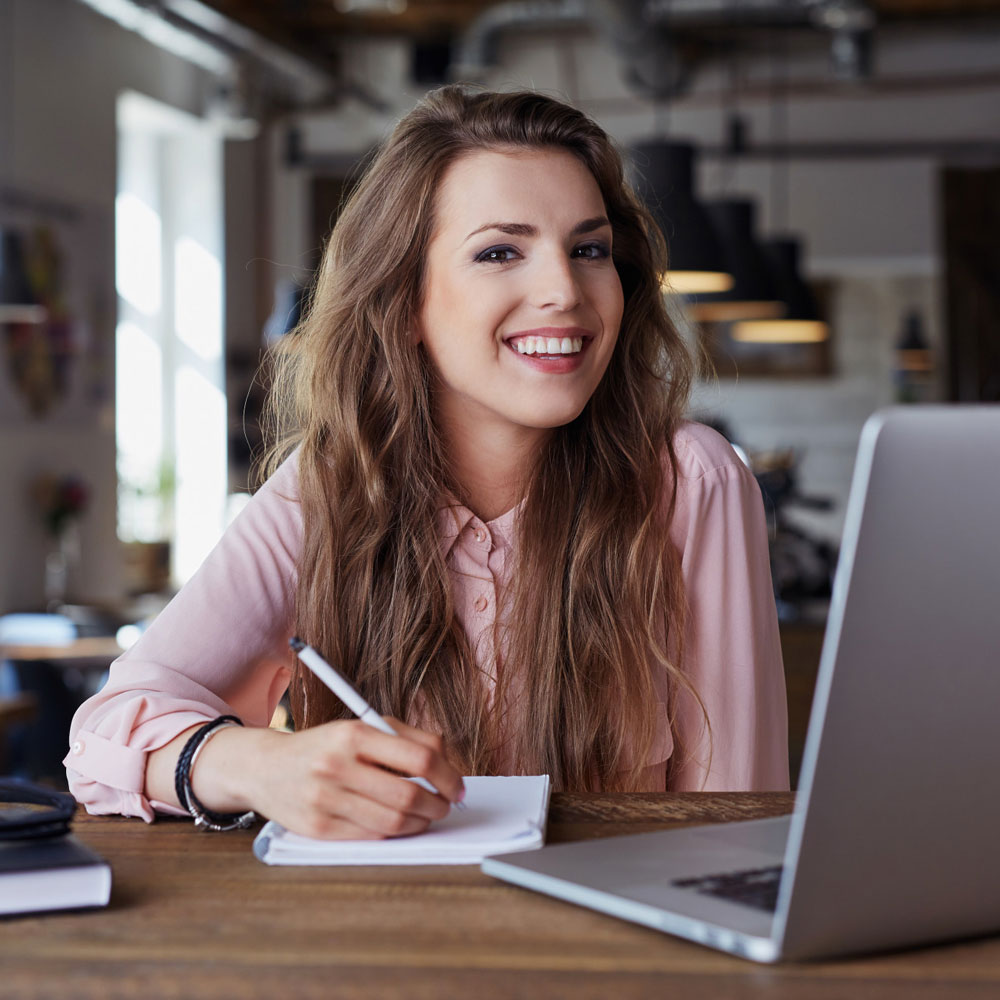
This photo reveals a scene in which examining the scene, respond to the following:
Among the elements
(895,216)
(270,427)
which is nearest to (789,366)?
(895,216)

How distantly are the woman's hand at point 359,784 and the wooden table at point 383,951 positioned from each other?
60mm

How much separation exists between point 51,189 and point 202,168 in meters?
2.08

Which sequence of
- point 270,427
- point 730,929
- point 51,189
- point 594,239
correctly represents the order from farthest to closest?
point 51,189 → point 270,427 → point 594,239 → point 730,929

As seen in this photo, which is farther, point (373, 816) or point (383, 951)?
point (373, 816)

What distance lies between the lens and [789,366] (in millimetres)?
10555

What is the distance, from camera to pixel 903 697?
707 millimetres

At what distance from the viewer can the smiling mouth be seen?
1.58 meters

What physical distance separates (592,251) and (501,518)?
12.9 inches

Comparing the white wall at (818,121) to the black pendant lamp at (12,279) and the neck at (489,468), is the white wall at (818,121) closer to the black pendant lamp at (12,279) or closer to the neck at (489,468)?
the black pendant lamp at (12,279)

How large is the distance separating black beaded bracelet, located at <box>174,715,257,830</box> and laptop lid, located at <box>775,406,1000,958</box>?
52cm

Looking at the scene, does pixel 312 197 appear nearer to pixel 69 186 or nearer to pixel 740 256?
pixel 69 186

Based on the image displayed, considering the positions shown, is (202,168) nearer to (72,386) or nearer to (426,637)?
(72,386)

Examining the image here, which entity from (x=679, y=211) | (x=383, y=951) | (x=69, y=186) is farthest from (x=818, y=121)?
(x=383, y=951)

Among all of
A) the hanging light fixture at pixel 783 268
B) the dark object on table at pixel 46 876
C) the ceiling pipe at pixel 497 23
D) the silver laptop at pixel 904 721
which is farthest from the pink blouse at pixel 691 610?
the ceiling pipe at pixel 497 23
